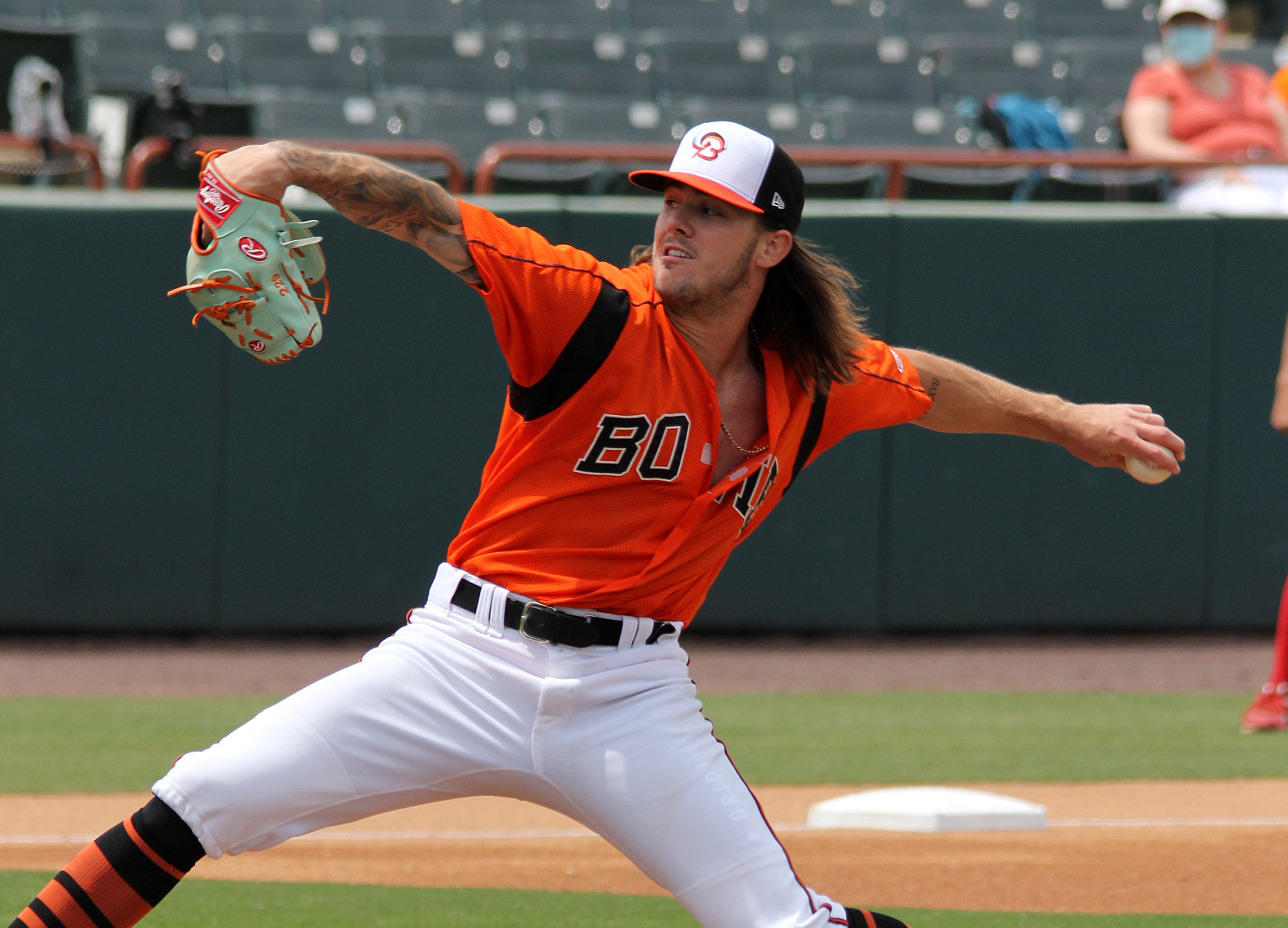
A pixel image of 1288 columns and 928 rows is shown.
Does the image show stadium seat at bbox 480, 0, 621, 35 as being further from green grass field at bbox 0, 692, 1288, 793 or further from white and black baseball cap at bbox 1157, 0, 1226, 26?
green grass field at bbox 0, 692, 1288, 793

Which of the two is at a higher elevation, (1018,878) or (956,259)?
(956,259)

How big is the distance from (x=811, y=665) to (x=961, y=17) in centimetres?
673

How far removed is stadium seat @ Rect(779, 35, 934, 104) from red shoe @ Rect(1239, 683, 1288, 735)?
5989 millimetres

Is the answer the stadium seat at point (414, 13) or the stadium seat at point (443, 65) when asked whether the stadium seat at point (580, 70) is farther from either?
the stadium seat at point (414, 13)

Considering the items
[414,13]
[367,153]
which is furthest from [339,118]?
[414,13]

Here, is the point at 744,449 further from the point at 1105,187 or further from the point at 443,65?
the point at 443,65

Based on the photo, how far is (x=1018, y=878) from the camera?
4699mm

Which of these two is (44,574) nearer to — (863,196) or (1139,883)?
(863,196)

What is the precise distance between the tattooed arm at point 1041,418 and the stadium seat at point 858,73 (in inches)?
328

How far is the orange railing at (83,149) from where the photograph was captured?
26.8ft

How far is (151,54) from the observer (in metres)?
10.3

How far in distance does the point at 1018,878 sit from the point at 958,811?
1.87 feet

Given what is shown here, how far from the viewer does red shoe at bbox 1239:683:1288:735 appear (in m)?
6.65

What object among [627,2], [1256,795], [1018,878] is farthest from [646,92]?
[1018,878]
